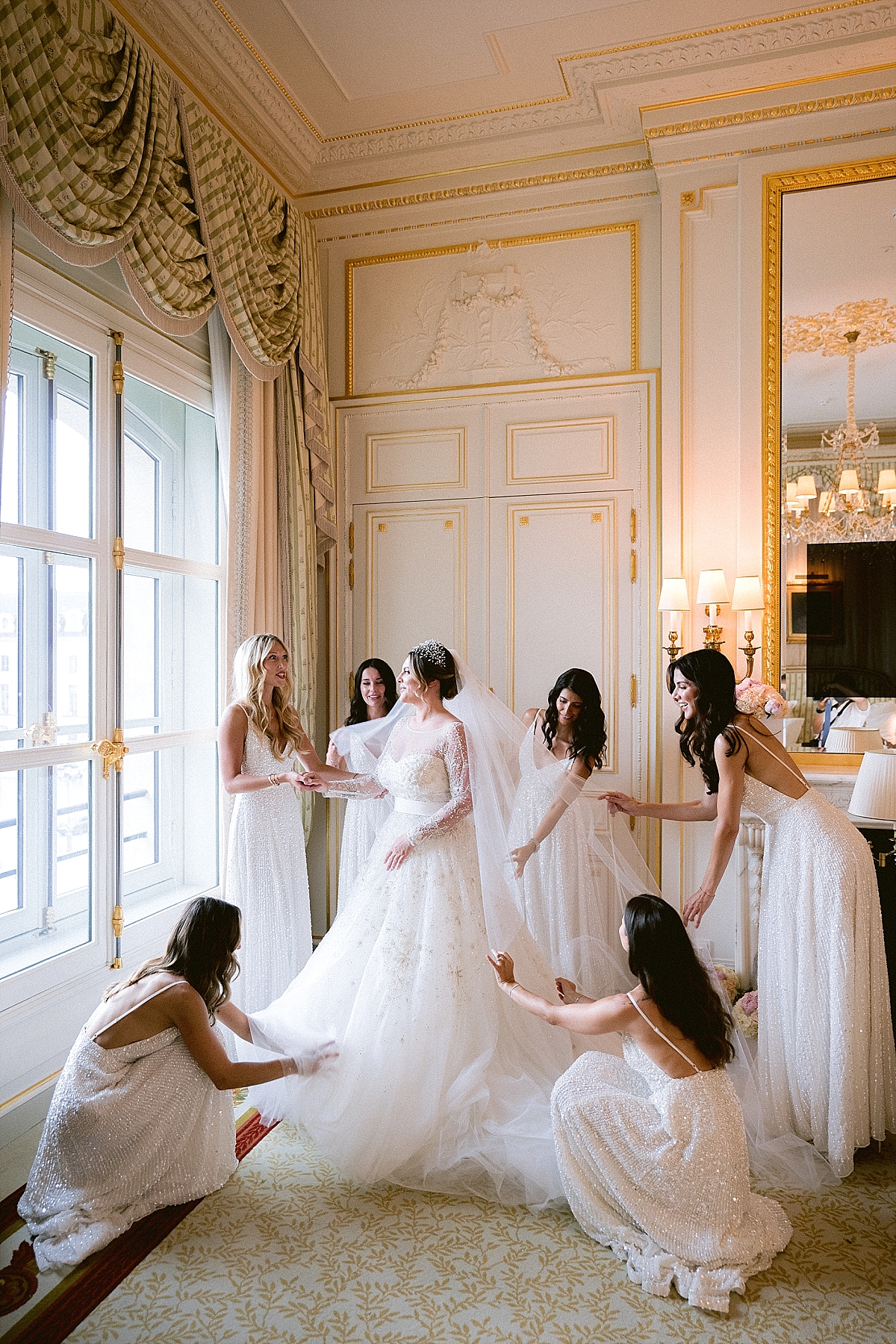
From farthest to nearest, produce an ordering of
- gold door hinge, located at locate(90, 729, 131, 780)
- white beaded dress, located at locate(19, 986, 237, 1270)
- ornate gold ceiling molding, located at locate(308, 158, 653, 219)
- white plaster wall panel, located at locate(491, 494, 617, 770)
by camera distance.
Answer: white plaster wall panel, located at locate(491, 494, 617, 770) < ornate gold ceiling molding, located at locate(308, 158, 653, 219) < gold door hinge, located at locate(90, 729, 131, 780) < white beaded dress, located at locate(19, 986, 237, 1270)

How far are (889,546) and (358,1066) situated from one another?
325 centimetres

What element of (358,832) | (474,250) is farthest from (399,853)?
(474,250)

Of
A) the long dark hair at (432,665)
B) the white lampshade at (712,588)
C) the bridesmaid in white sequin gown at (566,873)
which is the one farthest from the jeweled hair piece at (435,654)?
the white lampshade at (712,588)

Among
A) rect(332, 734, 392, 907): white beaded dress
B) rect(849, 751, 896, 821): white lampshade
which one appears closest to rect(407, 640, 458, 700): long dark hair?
rect(332, 734, 392, 907): white beaded dress

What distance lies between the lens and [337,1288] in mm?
2232

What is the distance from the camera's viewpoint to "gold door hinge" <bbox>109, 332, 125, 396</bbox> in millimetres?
3645

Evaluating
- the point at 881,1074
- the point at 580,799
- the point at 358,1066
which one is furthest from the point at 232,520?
the point at 881,1074

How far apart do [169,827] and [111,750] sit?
0.64 metres

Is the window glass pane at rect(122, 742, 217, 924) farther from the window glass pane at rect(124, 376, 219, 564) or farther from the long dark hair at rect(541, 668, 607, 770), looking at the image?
the long dark hair at rect(541, 668, 607, 770)

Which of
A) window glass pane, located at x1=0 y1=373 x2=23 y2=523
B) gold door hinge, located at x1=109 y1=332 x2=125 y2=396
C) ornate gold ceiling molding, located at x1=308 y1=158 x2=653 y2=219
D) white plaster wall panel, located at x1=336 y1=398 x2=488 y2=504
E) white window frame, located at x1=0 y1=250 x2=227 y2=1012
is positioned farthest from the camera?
white plaster wall panel, located at x1=336 y1=398 x2=488 y2=504

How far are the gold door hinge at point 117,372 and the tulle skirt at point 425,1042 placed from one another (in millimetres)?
2122

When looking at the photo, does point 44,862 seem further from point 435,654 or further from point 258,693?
point 435,654

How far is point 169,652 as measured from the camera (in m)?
4.05

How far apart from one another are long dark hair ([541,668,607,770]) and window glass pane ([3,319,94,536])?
2117mm
